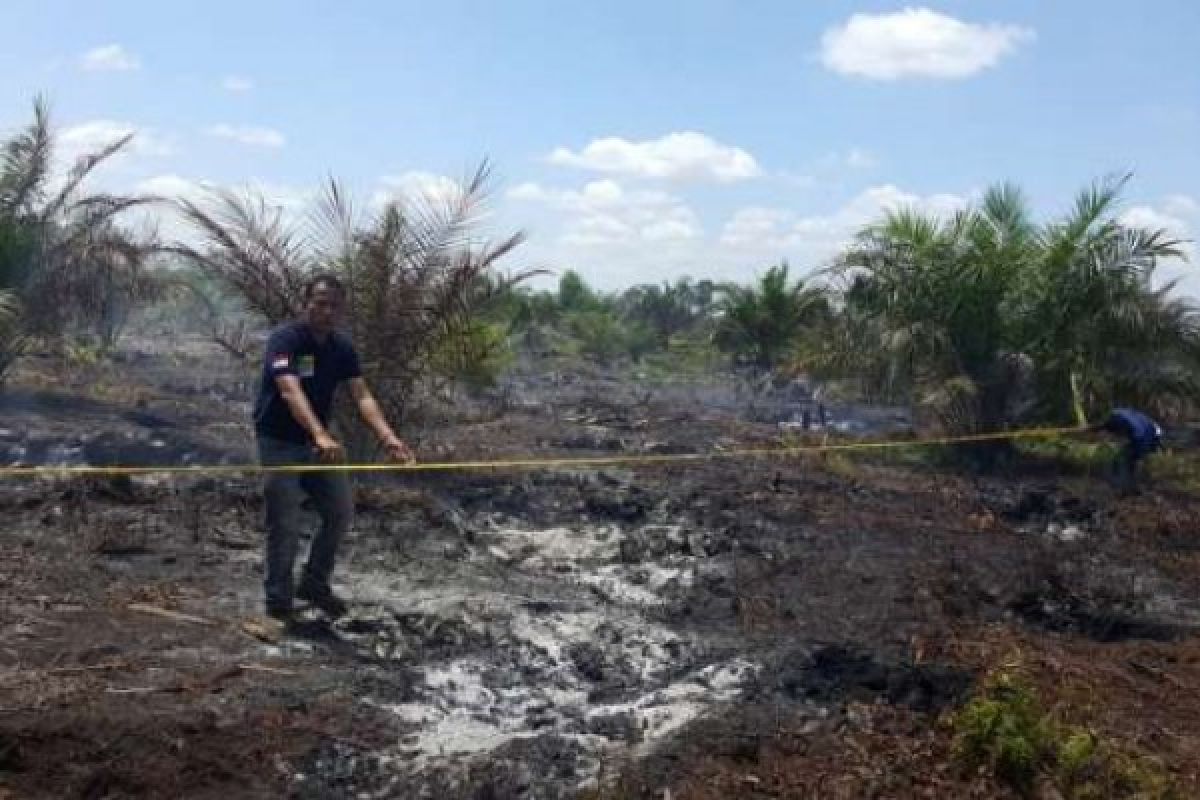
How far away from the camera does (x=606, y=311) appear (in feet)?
144

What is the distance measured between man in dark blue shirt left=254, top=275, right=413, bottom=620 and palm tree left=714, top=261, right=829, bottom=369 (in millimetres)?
16798

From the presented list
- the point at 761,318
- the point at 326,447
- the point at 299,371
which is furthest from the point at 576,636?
the point at 761,318

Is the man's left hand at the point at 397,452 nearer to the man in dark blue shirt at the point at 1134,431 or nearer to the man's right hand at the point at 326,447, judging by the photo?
the man's right hand at the point at 326,447

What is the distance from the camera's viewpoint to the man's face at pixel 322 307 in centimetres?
610

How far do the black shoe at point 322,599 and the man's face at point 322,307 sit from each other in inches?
54.4

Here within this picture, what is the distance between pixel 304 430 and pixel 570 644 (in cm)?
177

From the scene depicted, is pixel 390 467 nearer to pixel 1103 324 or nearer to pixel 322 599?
pixel 322 599

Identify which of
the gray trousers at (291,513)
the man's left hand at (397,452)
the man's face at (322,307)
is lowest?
the gray trousers at (291,513)

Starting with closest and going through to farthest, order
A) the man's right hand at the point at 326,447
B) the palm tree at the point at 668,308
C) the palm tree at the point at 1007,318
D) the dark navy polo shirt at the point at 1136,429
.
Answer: the man's right hand at the point at 326,447 < the dark navy polo shirt at the point at 1136,429 < the palm tree at the point at 1007,318 < the palm tree at the point at 668,308

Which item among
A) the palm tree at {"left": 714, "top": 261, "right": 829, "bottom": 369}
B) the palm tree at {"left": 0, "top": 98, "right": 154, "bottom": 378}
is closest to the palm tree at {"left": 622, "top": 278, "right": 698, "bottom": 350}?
the palm tree at {"left": 714, "top": 261, "right": 829, "bottom": 369}

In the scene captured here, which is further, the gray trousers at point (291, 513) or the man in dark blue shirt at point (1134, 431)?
the man in dark blue shirt at point (1134, 431)

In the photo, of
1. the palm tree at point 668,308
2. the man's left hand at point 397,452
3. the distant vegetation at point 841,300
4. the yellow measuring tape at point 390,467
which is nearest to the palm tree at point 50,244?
the distant vegetation at point 841,300

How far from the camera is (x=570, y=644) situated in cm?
632

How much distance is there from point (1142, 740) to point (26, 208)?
1455 cm
